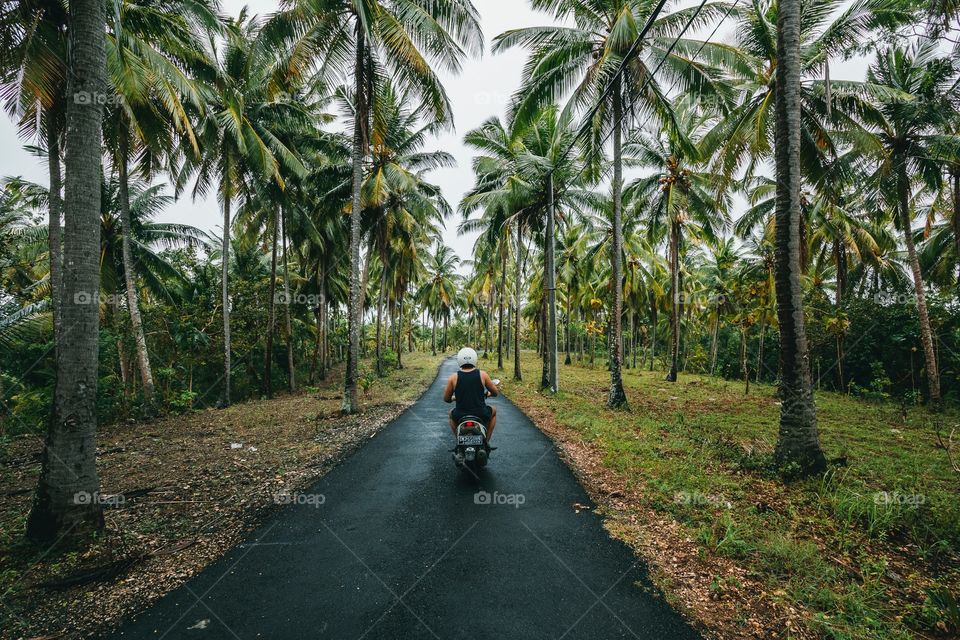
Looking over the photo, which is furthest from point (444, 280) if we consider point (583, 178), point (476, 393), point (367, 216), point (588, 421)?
point (476, 393)

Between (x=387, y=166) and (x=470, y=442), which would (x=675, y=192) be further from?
(x=470, y=442)

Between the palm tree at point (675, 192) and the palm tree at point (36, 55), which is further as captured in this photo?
the palm tree at point (675, 192)

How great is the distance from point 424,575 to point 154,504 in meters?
3.94

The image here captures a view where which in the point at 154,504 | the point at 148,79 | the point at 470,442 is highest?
the point at 148,79

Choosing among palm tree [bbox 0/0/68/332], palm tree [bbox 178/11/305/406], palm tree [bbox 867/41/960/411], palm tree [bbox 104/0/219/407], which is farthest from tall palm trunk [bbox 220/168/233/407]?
palm tree [bbox 867/41/960/411]

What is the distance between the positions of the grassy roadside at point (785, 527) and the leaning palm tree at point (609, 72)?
4.63 m

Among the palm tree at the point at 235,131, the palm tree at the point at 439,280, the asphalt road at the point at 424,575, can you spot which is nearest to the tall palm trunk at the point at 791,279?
the asphalt road at the point at 424,575

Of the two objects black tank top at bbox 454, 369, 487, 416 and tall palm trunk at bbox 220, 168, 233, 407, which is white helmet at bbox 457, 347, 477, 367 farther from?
tall palm trunk at bbox 220, 168, 233, 407

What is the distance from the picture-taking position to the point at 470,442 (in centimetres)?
542

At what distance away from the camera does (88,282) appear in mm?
3932

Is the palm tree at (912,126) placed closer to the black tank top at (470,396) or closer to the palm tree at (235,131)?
the black tank top at (470,396)

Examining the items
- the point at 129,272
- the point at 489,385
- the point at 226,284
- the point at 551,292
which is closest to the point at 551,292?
the point at 551,292

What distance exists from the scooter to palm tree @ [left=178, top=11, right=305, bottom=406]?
10.2m

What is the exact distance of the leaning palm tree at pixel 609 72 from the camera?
33.7ft
